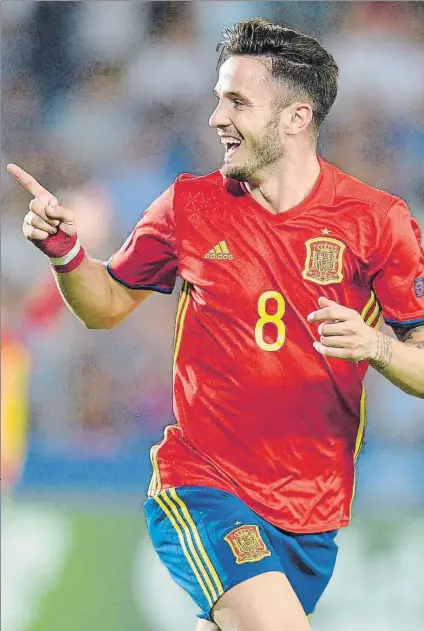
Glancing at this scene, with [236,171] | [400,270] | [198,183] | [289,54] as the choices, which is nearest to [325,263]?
[400,270]

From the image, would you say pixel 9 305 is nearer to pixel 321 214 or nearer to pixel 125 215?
pixel 125 215

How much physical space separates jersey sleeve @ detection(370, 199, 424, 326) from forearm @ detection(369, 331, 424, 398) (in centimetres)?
12

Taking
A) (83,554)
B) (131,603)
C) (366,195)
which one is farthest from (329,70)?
(83,554)

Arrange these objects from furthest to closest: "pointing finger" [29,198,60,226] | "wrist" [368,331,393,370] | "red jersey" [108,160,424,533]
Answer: "red jersey" [108,160,424,533] → "pointing finger" [29,198,60,226] → "wrist" [368,331,393,370]

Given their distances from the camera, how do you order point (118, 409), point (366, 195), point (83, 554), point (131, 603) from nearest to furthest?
point (366, 195) → point (131, 603) → point (83, 554) → point (118, 409)

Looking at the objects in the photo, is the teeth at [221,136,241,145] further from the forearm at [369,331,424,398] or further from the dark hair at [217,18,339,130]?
the forearm at [369,331,424,398]

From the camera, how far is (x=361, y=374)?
3.45 meters

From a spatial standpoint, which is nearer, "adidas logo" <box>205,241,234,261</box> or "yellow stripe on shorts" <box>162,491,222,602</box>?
"yellow stripe on shorts" <box>162,491,222,602</box>

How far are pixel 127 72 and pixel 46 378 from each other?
7.14 ft

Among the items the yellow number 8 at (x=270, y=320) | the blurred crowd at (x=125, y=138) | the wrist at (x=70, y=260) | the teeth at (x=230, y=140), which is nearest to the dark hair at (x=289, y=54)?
the teeth at (x=230, y=140)

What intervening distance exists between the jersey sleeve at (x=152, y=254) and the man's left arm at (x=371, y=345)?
2.32 ft

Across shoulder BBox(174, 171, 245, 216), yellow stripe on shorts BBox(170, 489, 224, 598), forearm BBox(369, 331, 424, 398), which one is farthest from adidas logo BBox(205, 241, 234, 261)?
yellow stripe on shorts BBox(170, 489, 224, 598)

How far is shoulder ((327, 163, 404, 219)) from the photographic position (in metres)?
3.34

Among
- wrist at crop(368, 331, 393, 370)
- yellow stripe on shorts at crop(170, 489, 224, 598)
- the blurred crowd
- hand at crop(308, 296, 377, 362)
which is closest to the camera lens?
hand at crop(308, 296, 377, 362)
